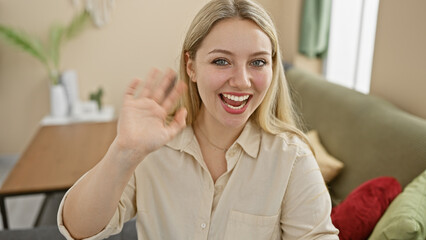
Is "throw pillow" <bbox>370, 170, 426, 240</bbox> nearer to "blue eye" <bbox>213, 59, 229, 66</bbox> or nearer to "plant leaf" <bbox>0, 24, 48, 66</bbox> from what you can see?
"blue eye" <bbox>213, 59, 229, 66</bbox>

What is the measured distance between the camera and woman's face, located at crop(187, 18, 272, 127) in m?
0.99

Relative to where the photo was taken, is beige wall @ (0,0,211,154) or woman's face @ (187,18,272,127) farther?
→ beige wall @ (0,0,211,154)

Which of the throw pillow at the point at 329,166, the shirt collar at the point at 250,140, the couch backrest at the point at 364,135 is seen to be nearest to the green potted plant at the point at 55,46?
the couch backrest at the point at 364,135

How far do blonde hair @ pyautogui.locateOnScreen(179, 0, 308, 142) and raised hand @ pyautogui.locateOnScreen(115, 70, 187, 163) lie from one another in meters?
0.19

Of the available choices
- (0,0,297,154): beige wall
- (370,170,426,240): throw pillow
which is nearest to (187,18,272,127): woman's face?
(370,170,426,240): throw pillow

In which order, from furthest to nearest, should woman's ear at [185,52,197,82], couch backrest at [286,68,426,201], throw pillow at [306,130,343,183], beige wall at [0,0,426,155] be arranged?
beige wall at [0,0,426,155] → throw pillow at [306,130,343,183] → couch backrest at [286,68,426,201] → woman's ear at [185,52,197,82]

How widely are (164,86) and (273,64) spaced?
1.21 ft

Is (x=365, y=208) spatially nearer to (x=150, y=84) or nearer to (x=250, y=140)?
(x=250, y=140)

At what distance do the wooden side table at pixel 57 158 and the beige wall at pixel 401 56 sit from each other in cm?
168

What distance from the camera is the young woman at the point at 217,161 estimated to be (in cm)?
92

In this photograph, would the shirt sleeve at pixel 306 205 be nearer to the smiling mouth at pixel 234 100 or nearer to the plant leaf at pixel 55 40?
the smiling mouth at pixel 234 100

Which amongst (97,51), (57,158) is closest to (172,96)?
(57,158)

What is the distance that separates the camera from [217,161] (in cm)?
117

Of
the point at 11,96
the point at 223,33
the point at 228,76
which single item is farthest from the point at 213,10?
the point at 11,96
